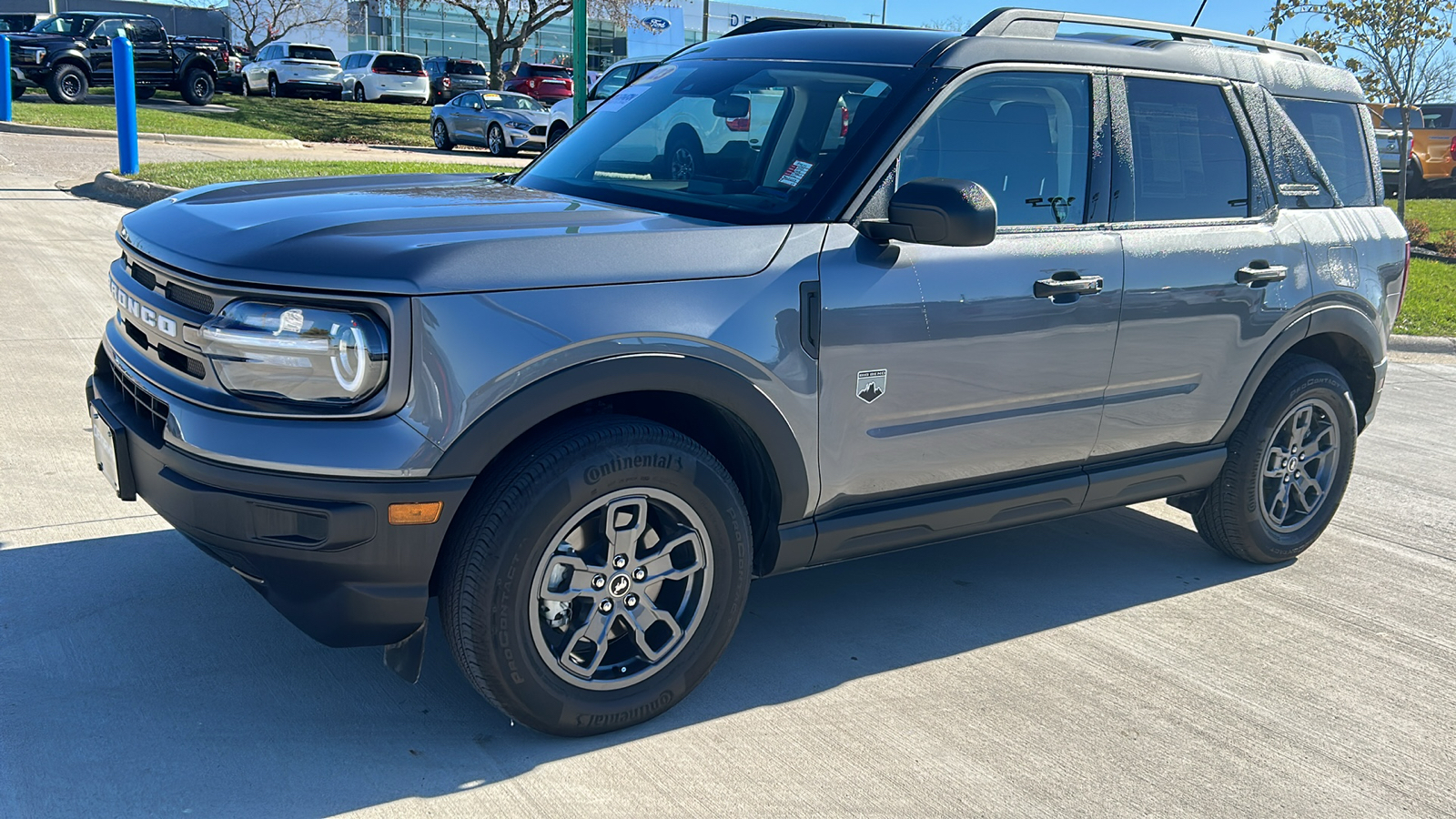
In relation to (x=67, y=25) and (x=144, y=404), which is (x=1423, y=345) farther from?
(x=67, y=25)

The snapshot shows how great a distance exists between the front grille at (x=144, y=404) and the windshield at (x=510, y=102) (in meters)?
23.3

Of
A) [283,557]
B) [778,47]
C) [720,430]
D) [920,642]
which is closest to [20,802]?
[283,557]

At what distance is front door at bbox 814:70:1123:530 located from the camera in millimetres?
3598

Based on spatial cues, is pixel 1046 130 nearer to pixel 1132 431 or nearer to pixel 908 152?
pixel 908 152

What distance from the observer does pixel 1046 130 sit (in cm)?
411

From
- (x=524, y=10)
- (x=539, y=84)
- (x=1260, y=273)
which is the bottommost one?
(x=1260, y=273)

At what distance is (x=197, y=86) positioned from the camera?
28.6m

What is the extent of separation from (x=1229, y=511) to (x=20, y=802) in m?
4.05

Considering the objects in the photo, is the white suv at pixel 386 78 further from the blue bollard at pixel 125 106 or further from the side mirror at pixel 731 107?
the side mirror at pixel 731 107

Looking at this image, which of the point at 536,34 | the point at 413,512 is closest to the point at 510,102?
the point at 413,512

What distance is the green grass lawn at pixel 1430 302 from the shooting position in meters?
10.8

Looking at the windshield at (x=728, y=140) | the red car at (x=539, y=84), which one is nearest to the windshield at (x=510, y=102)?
the red car at (x=539, y=84)

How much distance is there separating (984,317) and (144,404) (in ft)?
7.71

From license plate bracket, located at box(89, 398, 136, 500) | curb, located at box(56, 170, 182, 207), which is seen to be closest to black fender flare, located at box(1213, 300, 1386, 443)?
license plate bracket, located at box(89, 398, 136, 500)
